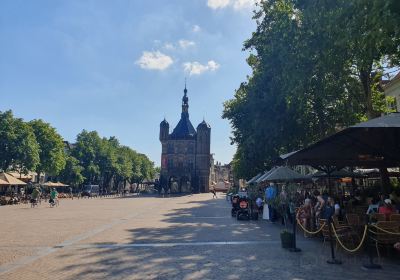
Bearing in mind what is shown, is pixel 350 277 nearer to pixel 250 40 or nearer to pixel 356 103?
pixel 356 103

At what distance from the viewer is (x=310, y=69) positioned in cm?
1789

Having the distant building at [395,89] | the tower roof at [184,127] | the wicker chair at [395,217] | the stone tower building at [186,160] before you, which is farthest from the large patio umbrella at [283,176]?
the tower roof at [184,127]

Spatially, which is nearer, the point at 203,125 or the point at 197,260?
the point at 197,260

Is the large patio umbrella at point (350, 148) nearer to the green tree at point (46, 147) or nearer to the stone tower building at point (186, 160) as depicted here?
the green tree at point (46, 147)

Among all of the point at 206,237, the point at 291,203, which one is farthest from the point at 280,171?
the point at 206,237

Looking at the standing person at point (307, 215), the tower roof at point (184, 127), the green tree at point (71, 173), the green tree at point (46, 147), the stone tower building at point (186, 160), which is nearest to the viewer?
the standing person at point (307, 215)

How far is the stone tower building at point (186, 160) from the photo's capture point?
107m

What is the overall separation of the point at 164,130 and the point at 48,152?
206ft

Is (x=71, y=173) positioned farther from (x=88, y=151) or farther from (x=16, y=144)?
(x=16, y=144)

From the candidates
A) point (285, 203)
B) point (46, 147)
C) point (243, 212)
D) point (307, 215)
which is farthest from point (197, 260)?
point (46, 147)

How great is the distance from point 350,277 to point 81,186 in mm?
81578

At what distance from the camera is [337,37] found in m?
13.0

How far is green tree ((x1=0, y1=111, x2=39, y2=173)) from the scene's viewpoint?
47.2 metres

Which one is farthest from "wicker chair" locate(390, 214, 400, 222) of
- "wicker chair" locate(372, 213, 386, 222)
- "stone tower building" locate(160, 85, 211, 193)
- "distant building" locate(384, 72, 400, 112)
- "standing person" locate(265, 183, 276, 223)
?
"stone tower building" locate(160, 85, 211, 193)
